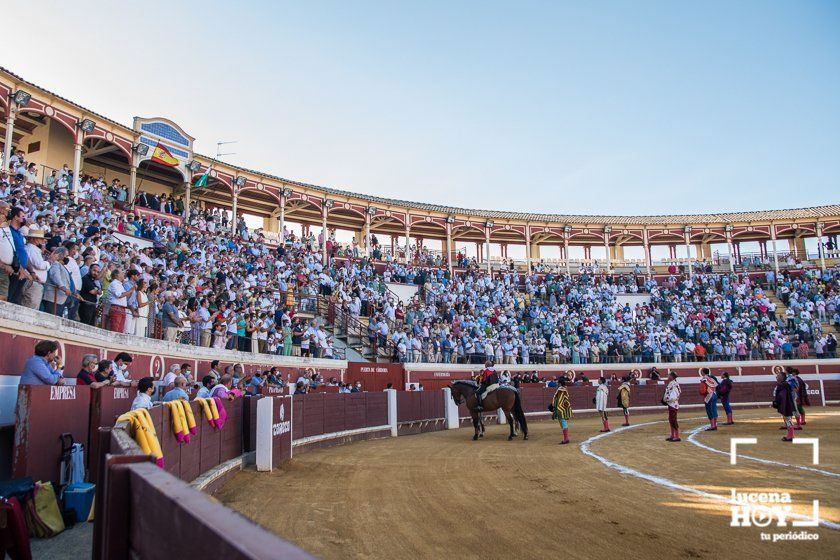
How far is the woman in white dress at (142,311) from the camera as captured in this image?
11656 millimetres

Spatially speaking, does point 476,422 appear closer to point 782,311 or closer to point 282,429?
point 282,429

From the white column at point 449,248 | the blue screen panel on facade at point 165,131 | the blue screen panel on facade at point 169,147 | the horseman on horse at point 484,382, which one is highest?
the blue screen panel on facade at point 165,131

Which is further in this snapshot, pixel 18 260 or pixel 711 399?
pixel 711 399

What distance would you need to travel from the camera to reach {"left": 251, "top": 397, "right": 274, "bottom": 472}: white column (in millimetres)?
9688

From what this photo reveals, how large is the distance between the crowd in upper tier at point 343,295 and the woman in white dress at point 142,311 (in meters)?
0.05

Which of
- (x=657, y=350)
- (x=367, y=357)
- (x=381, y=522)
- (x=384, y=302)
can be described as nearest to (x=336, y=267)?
(x=384, y=302)

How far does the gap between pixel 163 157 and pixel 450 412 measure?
17017 millimetres

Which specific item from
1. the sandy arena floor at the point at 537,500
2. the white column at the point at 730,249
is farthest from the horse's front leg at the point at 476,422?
the white column at the point at 730,249

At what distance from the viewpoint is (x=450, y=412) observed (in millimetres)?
20344

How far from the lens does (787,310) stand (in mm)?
34281

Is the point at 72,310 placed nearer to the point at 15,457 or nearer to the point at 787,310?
the point at 15,457

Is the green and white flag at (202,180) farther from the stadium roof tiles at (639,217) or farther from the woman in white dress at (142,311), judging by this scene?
the woman in white dress at (142,311)

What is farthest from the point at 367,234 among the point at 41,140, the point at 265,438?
the point at 265,438

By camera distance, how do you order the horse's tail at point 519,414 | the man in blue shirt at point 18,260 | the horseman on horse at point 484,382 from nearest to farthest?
the man in blue shirt at point 18,260, the horse's tail at point 519,414, the horseman on horse at point 484,382
